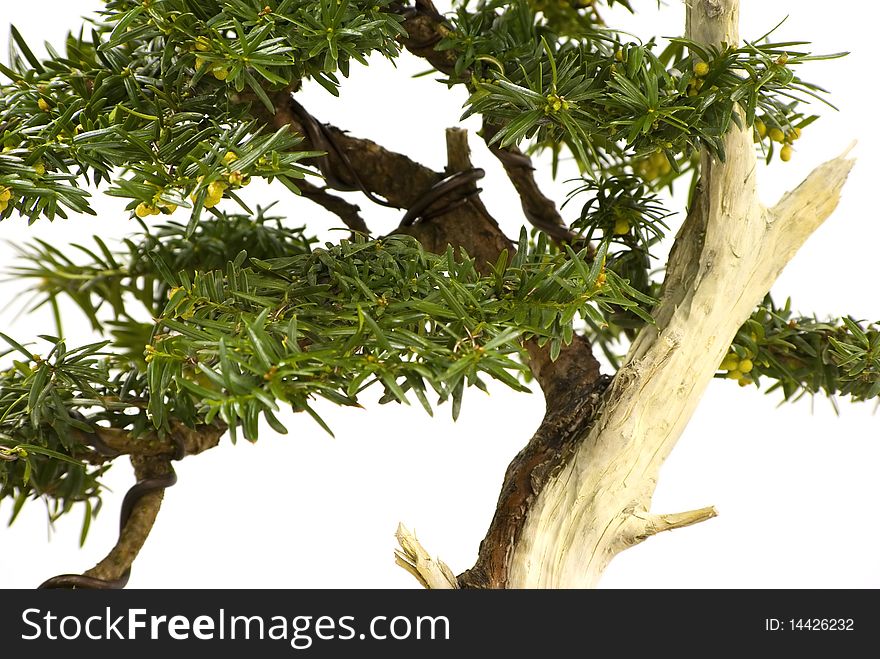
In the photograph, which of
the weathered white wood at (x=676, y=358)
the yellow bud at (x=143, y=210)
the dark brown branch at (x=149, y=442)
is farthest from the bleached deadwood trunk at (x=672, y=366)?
the yellow bud at (x=143, y=210)

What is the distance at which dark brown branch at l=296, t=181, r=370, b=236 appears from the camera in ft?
3.41

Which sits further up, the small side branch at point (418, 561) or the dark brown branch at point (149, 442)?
the dark brown branch at point (149, 442)

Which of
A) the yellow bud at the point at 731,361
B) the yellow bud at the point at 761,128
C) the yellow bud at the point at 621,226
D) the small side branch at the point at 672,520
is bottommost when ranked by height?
the small side branch at the point at 672,520

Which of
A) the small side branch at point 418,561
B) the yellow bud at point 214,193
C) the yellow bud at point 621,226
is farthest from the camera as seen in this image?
the yellow bud at point 621,226

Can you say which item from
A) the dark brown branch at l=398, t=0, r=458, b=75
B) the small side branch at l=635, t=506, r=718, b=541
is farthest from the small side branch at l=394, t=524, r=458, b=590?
the dark brown branch at l=398, t=0, r=458, b=75

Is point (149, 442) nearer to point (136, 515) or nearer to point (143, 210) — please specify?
point (136, 515)

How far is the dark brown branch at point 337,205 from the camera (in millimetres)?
1040

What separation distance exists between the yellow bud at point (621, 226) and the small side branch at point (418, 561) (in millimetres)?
352

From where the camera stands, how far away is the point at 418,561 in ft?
2.80

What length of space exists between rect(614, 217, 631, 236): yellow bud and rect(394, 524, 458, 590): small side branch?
1.16 ft

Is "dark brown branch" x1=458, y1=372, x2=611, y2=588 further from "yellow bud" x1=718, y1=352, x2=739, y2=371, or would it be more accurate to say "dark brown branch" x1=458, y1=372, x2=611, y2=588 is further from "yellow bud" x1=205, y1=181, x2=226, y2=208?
"yellow bud" x1=205, y1=181, x2=226, y2=208

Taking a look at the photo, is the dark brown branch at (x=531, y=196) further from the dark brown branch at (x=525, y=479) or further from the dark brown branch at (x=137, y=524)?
the dark brown branch at (x=137, y=524)
